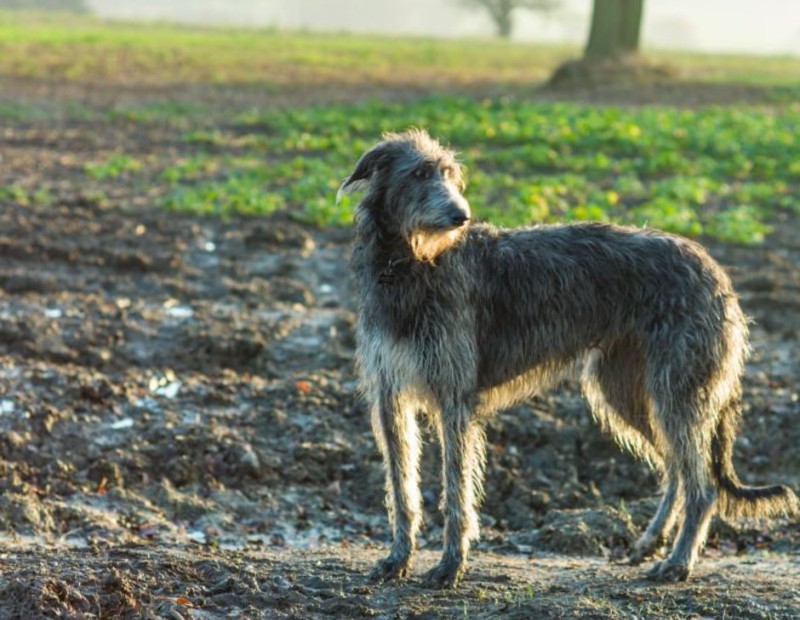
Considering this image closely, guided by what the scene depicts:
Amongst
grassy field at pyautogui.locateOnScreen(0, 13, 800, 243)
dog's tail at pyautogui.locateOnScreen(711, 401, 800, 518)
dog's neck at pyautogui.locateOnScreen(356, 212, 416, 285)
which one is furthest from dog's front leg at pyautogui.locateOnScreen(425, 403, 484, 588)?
grassy field at pyautogui.locateOnScreen(0, 13, 800, 243)

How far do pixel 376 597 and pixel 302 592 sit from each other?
352mm

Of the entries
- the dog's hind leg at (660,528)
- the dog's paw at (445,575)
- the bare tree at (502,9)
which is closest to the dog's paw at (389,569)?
the dog's paw at (445,575)

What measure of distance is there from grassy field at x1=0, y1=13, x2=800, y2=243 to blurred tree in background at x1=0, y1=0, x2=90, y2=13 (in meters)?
33.4

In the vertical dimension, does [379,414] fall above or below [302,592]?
above

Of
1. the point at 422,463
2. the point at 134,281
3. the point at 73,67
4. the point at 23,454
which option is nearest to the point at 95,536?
the point at 23,454

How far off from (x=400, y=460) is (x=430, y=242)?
1238mm

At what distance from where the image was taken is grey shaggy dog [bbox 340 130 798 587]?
6320 mm

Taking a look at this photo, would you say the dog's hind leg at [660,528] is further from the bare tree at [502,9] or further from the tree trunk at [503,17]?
the tree trunk at [503,17]

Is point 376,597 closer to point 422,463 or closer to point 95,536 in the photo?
point 95,536

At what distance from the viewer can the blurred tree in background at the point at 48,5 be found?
69.2 meters

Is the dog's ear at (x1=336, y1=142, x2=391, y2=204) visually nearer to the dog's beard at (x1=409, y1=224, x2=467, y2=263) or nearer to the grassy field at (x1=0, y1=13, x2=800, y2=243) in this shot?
the dog's beard at (x1=409, y1=224, x2=467, y2=263)

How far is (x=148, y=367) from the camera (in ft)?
31.6

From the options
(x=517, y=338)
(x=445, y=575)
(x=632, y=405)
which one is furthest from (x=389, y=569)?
(x=632, y=405)

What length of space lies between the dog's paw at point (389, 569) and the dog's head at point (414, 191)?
1558mm
